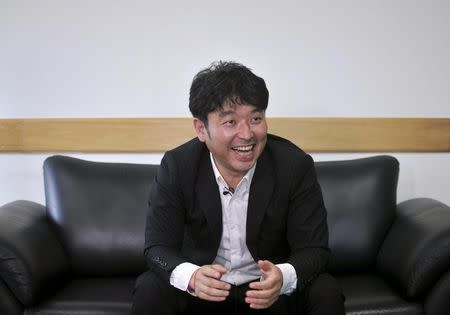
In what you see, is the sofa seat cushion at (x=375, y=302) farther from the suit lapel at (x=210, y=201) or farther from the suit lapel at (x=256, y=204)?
the suit lapel at (x=210, y=201)

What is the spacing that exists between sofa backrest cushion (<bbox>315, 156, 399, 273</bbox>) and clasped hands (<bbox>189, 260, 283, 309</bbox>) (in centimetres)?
88

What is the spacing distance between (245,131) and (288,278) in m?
0.52

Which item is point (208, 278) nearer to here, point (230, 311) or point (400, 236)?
point (230, 311)

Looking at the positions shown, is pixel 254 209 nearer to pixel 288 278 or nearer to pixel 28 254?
pixel 288 278

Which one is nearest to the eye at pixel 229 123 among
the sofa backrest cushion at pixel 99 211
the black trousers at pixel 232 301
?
the black trousers at pixel 232 301

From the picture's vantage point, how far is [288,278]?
1803 millimetres

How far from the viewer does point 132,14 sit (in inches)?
115

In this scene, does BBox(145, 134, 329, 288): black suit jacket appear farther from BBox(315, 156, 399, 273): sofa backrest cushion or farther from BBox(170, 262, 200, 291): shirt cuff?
BBox(315, 156, 399, 273): sofa backrest cushion

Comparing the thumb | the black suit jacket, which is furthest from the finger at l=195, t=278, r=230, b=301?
the black suit jacket

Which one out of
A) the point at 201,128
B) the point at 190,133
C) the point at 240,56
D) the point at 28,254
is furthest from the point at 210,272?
the point at 240,56

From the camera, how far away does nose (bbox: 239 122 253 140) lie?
1883mm

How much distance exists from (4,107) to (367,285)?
7.11 feet

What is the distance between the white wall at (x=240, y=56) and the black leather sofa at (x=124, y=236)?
0.38m

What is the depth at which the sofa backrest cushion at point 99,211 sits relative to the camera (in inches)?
100
